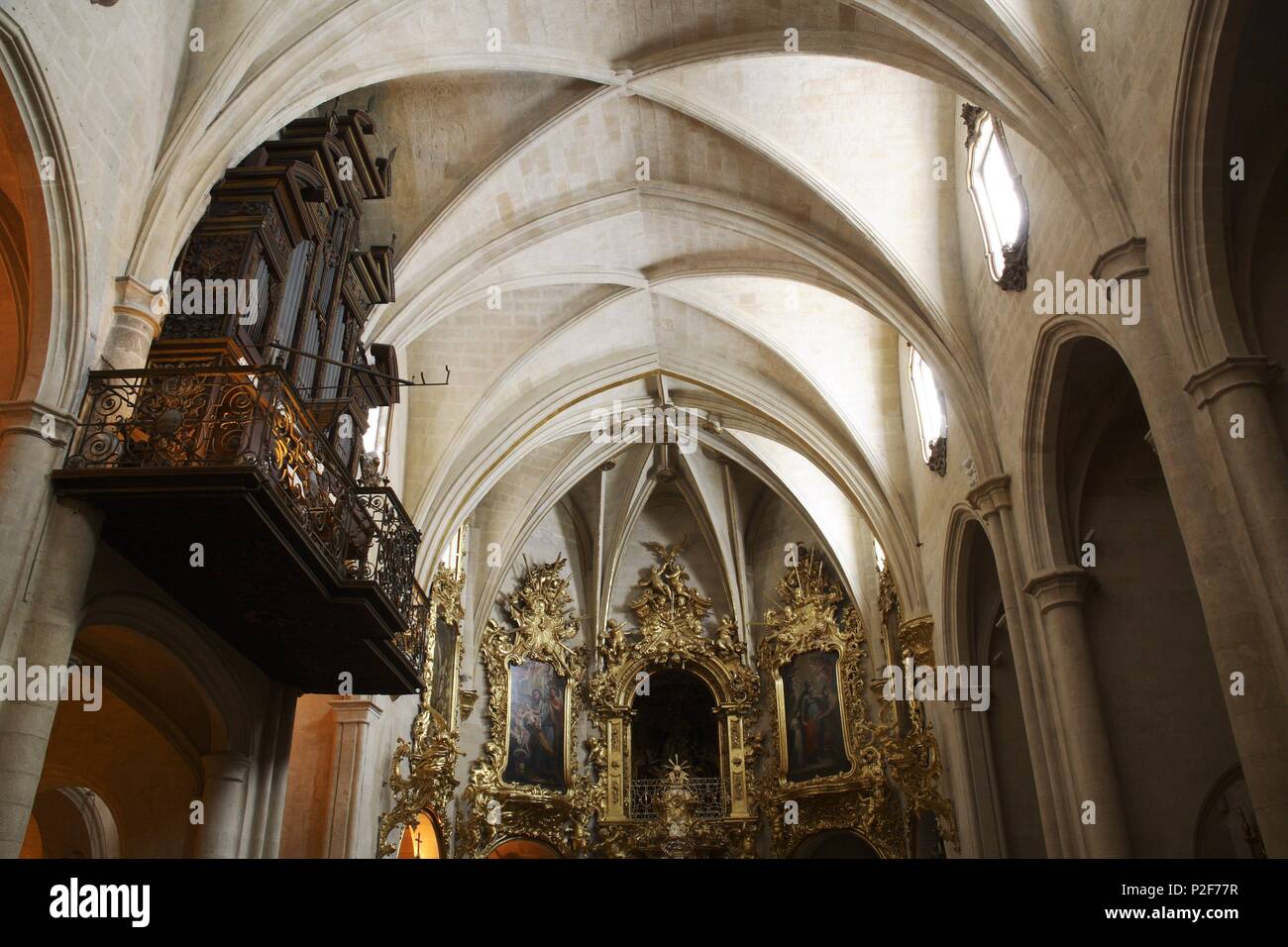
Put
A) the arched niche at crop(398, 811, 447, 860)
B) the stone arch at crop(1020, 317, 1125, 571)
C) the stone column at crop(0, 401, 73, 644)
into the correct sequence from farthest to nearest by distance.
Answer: the arched niche at crop(398, 811, 447, 860) → the stone arch at crop(1020, 317, 1125, 571) → the stone column at crop(0, 401, 73, 644)

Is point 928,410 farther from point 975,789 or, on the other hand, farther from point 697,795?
point 697,795

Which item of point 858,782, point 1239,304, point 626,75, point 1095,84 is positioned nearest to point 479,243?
point 626,75

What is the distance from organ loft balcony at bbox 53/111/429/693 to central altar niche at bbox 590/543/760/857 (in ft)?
33.4

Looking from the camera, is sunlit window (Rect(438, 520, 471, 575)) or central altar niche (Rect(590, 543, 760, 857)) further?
central altar niche (Rect(590, 543, 760, 857))

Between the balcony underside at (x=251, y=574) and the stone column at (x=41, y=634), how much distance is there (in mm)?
265

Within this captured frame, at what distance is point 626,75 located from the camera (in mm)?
12820

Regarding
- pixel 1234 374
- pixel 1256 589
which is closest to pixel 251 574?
pixel 1256 589

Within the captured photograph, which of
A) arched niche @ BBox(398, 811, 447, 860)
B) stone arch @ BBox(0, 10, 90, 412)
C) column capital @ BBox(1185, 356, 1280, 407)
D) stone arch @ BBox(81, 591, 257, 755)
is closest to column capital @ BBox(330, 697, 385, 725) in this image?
arched niche @ BBox(398, 811, 447, 860)

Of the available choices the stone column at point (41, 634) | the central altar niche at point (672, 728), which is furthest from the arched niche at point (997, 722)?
the stone column at point (41, 634)

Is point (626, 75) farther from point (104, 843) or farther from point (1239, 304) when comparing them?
point (104, 843)

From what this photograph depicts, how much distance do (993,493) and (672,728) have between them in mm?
12103

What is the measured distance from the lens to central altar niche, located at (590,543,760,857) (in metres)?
20.5

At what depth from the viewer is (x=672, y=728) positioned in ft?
74.3

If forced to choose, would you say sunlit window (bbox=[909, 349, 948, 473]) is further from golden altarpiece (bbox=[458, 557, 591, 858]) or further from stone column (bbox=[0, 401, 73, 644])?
stone column (bbox=[0, 401, 73, 644])
